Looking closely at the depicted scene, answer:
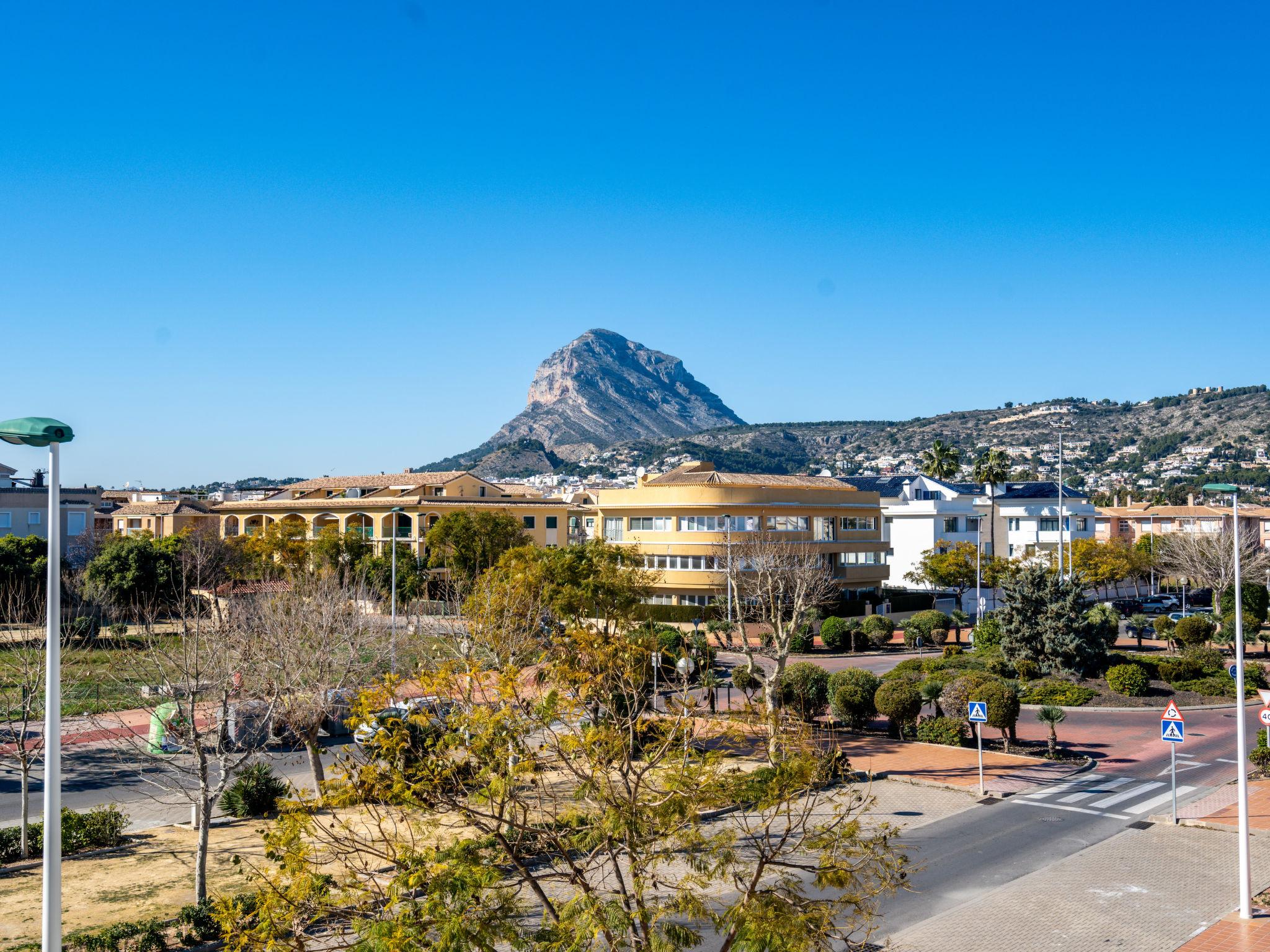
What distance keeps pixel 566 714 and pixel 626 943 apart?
2.36 metres

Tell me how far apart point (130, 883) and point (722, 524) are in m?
44.4

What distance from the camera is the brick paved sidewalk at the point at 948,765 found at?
2481 centimetres

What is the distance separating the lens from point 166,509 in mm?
89500

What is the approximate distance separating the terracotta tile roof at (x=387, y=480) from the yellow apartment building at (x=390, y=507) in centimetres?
9

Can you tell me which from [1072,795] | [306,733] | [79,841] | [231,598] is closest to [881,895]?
[1072,795]

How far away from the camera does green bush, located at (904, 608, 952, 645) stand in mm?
52125

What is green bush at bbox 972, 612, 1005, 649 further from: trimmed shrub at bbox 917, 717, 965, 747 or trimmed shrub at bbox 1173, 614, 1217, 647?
trimmed shrub at bbox 917, 717, 965, 747

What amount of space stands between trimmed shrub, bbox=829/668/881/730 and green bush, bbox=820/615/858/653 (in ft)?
64.8

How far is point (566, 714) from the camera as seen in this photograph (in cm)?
1071

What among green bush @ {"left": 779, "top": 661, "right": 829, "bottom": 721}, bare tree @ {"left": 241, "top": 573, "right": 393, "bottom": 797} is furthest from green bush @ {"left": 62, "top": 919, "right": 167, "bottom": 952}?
green bush @ {"left": 779, "top": 661, "right": 829, "bottom": 721}

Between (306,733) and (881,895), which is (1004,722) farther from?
(306,733)

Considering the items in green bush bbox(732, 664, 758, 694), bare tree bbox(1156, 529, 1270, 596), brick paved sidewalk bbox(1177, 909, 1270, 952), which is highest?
bare tree bbox(1156, 529, 1270, 596)

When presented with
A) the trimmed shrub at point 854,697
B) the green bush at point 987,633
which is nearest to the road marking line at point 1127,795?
the trimmed shrub at point 854,697

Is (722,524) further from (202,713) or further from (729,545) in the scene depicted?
(202,713)
